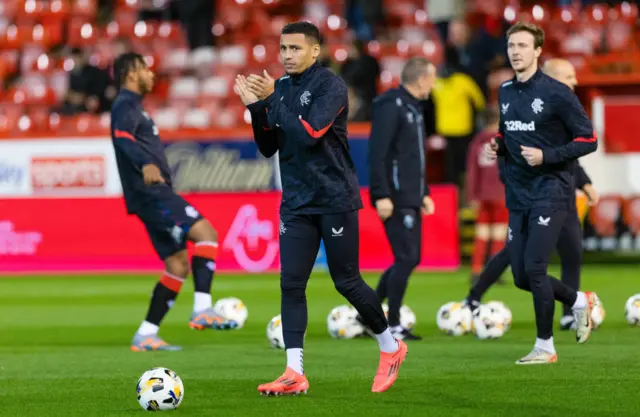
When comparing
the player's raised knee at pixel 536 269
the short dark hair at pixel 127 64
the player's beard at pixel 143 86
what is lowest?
the player's raised knee at pixel 536 269

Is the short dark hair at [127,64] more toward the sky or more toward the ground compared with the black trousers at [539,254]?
more toward the sky

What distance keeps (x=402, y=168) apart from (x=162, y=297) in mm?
2253

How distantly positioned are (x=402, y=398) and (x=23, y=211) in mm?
14108

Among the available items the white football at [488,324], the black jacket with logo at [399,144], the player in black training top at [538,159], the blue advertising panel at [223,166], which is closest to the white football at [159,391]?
the player in black training top at [538,159]

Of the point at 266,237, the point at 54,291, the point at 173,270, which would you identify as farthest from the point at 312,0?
the point at 173,270

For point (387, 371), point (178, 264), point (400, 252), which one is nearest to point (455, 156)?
point (400, 252)

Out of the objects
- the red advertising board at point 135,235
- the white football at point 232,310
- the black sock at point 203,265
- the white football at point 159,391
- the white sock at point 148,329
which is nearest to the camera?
the white football at point 159,391

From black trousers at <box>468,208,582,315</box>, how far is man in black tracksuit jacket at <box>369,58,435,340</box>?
80 centimetres

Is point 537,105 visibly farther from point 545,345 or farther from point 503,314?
point 503,314

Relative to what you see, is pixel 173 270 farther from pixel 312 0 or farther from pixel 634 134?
pixel 312 0

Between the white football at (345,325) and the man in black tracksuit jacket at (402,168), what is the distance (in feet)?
1.05

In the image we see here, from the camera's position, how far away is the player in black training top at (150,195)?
10.6m

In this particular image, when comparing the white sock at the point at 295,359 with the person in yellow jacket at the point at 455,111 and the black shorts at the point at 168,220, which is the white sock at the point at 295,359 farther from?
the person in yellow jacket at the point at 455,111

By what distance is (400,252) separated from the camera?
428 inches
